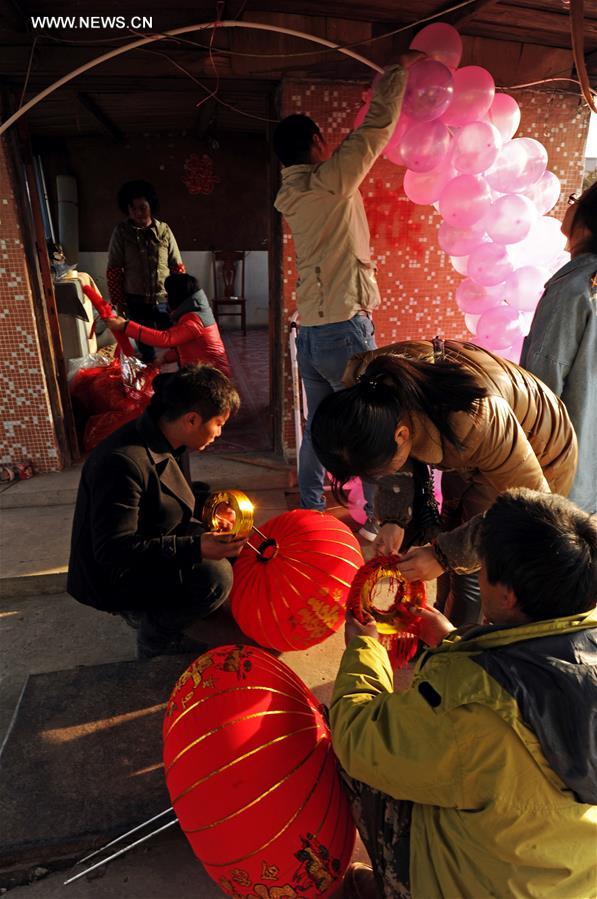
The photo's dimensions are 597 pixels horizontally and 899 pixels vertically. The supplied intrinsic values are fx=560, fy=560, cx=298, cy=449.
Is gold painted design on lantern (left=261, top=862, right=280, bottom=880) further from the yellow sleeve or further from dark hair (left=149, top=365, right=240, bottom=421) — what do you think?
dark hair (left=149, top=365, right=240, bottom=421)

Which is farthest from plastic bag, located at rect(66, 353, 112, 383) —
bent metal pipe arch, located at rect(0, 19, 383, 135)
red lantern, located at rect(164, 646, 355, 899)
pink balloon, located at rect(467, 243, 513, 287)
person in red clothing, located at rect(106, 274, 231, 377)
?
red lantern, located at rect(164, 646, 355, 899)

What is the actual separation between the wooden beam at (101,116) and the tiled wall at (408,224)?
10.2 feet

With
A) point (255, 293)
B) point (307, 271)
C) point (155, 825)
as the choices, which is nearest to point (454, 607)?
point (155, 825)

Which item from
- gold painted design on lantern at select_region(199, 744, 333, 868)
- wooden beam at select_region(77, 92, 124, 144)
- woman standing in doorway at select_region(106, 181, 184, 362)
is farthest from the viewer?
wooden beam at select_region(77, 92, 124, 144)

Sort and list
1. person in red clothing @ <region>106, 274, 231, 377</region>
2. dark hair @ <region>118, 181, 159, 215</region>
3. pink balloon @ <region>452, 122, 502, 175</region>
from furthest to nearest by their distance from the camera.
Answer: dark hair @ <region>118, 181, 159, 215</region> < person in red clothing @ <region>106, 274, 231, 377</region> < pink balloon @ <region>452, 122, 502, 175</region>

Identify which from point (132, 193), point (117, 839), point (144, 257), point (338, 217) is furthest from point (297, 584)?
point (144, 257)

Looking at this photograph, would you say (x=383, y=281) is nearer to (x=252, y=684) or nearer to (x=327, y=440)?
(x=327, y=440)

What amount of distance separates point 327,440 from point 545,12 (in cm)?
345

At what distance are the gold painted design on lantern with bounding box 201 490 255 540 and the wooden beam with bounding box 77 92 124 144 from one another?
502 centimetres

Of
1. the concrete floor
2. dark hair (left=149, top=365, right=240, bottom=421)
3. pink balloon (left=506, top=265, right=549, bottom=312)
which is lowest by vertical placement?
the concrete floor

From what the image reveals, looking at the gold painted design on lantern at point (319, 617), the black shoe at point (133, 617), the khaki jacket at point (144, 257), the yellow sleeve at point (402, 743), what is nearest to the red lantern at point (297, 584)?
the gold painted design on lantern at point (319, 617)

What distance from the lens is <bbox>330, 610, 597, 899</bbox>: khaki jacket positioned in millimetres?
1044

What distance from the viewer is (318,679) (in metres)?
2.63

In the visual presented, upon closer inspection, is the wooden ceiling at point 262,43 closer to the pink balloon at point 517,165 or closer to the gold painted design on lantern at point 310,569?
the pink balloon at point 517,165
